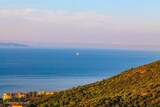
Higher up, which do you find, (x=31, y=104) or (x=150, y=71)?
(x=150, y=71)

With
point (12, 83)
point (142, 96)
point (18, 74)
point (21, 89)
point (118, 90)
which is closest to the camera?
point (142, 96)

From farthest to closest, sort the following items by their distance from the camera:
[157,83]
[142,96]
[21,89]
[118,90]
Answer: [21,89]
[118,90]
[157,83]
[142,96]

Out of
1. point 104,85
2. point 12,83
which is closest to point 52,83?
point 12,83

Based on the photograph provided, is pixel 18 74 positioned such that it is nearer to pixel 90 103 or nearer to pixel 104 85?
pixel 104 85

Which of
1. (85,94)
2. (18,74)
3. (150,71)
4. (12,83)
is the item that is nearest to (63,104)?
(85,94)

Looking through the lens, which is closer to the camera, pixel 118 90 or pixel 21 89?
pixel 118 90

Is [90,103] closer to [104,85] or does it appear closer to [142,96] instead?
[142,96]
